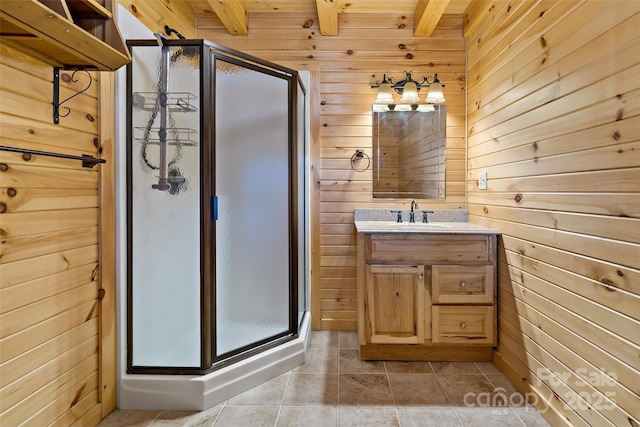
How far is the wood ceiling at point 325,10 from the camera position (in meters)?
2.30

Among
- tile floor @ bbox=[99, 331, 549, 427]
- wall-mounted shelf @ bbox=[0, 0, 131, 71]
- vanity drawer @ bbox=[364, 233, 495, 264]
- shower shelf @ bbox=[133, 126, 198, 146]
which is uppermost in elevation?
wall-mounted shelf @ bbox=[0, 0, 131, 71]

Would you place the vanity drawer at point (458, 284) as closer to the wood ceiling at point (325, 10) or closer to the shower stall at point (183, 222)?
the shower stall at point (183, 222)

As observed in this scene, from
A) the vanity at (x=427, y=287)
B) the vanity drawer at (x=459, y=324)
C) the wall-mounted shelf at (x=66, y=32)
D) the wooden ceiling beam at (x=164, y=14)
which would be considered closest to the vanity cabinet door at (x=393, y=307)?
the vanity at (x=427, y=287)

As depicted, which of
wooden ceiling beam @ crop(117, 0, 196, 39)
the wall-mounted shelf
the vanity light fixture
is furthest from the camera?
the vanity light fixture

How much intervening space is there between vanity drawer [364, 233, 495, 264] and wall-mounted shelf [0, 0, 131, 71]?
64.6 inches

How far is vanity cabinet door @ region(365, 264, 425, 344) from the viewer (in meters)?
2.14

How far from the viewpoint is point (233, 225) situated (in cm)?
189

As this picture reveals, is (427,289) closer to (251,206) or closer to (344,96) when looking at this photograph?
(251,206)

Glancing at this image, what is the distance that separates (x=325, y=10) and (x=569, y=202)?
76.3 inches

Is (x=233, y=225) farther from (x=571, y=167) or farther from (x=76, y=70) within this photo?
(x=571, y=167)

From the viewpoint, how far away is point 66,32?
114 cm

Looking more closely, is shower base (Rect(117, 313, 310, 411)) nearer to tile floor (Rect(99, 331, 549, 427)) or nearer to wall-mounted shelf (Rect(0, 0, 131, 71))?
tile floor (Rect(99, 331, 549, 427))

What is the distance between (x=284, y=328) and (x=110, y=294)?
39.0 inches

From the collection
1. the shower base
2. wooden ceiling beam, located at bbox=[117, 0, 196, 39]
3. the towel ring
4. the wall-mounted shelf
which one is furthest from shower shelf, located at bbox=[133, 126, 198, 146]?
the towel ring
